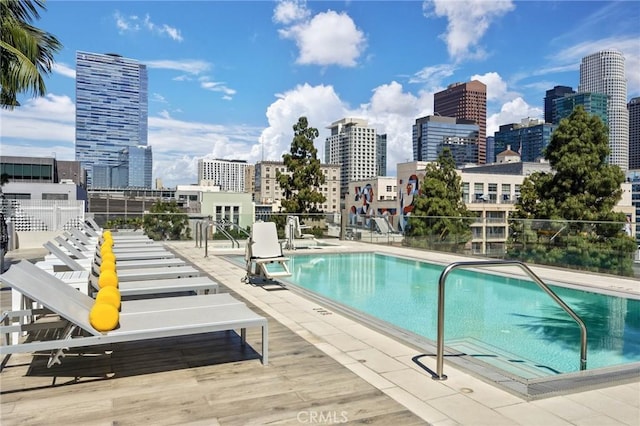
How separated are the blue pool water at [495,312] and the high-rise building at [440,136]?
149 m

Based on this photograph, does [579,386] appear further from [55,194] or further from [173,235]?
[55,194]

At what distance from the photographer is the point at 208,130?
76562mm

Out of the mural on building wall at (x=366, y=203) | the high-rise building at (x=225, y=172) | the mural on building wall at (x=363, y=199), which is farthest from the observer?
the high-rise building at (x=225, y=172)

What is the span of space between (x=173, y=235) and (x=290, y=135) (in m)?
10.0

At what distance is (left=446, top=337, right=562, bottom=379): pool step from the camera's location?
14.5 feet

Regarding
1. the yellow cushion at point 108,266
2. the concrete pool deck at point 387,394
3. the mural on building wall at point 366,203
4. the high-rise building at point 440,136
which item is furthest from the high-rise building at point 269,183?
the concrete pool deck at point 387,394

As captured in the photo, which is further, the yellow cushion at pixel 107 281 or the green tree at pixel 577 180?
the green tree at pixel 577 180

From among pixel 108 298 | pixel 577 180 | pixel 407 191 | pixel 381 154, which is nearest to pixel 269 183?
pixel 407 191

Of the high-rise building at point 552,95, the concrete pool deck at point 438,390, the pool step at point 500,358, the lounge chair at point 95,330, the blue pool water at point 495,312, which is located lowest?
the blue pool water at point 495,312

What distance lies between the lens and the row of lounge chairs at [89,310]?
3.13 m

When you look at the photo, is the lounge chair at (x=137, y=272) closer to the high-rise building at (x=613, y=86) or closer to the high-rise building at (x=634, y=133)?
the high-rise building at (x=613, y=86)

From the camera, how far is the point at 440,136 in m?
166

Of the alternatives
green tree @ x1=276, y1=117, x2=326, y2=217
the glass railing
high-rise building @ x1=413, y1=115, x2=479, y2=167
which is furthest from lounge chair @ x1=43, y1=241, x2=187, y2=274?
high-rise building @ x1=413, y1=115, x2=479, y2=167

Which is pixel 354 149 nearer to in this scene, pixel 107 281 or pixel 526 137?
pixel 526 137
